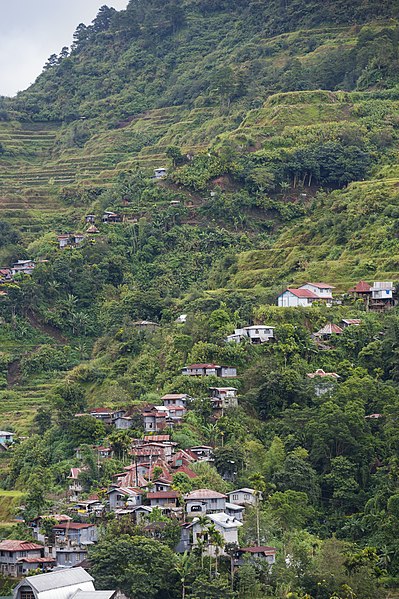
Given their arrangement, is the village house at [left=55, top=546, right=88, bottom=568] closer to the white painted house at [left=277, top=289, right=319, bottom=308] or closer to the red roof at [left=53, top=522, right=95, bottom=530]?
the red roof at [left=53, top=522, right=95, bottom=530]

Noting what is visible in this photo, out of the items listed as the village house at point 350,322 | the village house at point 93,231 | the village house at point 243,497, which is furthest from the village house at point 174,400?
the village house at point 93,231

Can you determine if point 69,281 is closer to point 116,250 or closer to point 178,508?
point 116,250

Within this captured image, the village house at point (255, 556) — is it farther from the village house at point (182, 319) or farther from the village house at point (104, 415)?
the village house at point (182, 319)

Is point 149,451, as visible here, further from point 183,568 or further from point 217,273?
point 217,273

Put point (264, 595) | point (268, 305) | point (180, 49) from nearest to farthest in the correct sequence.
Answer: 1. point (264, 595)
2. point (268, 305)
3. point (180, 49)

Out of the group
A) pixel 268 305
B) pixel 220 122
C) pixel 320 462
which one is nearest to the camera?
pixel 320 462

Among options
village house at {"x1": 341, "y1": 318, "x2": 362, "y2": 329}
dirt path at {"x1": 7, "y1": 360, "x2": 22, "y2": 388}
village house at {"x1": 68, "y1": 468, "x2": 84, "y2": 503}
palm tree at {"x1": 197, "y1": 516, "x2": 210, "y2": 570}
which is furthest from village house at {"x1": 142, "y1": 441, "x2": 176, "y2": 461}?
dirt path at {"x1": 7, "y1": 360, "x2": 22, "y2": 388}

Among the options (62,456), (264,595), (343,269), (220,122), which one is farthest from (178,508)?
(220,122)
